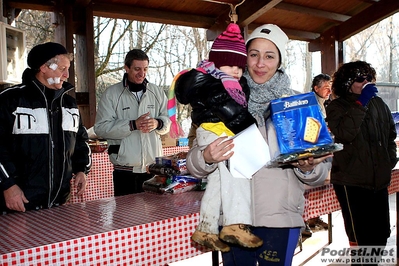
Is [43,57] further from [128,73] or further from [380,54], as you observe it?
[380,54]

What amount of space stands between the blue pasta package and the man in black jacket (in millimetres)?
1422

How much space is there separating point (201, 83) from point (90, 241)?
785mm

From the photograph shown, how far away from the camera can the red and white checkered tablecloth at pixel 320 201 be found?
239cm

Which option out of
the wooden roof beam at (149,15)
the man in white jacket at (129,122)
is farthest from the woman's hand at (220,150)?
the wooden roof beam at (149,15)

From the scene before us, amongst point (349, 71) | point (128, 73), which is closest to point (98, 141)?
point (128, 73)

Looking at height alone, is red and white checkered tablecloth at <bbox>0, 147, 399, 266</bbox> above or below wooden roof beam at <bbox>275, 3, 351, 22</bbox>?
below

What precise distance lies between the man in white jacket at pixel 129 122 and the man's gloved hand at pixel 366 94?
1537mm

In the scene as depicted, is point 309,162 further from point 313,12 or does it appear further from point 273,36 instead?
point 313,12

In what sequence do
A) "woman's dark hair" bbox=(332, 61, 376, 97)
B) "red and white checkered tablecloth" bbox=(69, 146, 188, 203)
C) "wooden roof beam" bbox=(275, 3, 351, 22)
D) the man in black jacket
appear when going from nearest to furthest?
the man in black jacket
"woman's dark hair" bbox=(332, 61, 376, 97)
"red and white checkered tablecloth" bbox=(69, 146, 188, 203)
"wooden roof beam" bbox=(275, 3, 351, 22)

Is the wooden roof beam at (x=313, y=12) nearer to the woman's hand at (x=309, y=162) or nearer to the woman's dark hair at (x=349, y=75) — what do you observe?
the woman's dark hair at (x=349, y=75)

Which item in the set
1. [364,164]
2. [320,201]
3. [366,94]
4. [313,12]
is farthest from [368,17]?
[320,201]

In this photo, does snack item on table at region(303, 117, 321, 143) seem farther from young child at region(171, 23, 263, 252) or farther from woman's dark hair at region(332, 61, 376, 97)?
woman's dark hair at region(332, 61, 376, 97)

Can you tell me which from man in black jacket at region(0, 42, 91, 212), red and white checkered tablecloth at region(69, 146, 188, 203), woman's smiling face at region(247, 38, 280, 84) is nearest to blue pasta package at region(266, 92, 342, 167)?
woman's smiling face at region(247, 38, 280, 84)

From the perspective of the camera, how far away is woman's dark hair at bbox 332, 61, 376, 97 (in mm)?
2740
